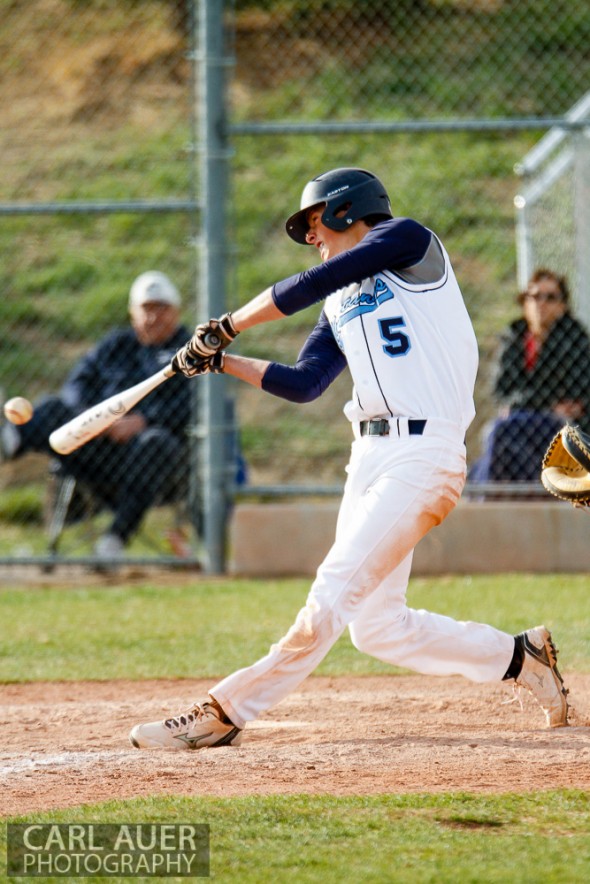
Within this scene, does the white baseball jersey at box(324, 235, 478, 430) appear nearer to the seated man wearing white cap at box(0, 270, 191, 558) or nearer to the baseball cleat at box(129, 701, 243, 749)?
the baseball cleat at box(129, 701, 243, 749)

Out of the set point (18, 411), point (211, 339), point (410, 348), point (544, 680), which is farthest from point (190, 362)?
point (544, 680)

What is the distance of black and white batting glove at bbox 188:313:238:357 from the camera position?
384 centimetres

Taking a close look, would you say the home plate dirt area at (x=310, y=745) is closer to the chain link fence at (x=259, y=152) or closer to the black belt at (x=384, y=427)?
the black belt at (x=384, y=427)

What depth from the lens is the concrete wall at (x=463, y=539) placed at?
7371mm

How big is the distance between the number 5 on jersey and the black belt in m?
0.21

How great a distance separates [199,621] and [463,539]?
6.14ft

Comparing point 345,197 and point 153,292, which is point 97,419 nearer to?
point 345,197

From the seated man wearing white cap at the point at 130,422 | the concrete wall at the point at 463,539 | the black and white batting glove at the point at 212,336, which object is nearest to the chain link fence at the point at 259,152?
the seated man wearing white cap at the point at 130,422

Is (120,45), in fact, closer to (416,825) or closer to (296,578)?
(296,578)

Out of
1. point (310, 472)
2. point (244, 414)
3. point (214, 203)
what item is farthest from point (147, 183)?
point (214, 203)

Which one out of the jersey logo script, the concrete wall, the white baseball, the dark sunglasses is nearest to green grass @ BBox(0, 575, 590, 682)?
the concrete wall

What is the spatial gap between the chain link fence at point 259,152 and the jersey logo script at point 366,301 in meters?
5.58

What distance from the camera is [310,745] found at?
3.82m

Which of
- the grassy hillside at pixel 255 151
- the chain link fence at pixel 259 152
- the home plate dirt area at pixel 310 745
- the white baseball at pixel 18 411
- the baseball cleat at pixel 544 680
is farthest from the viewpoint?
the grassy hillside at pixel 255 151
